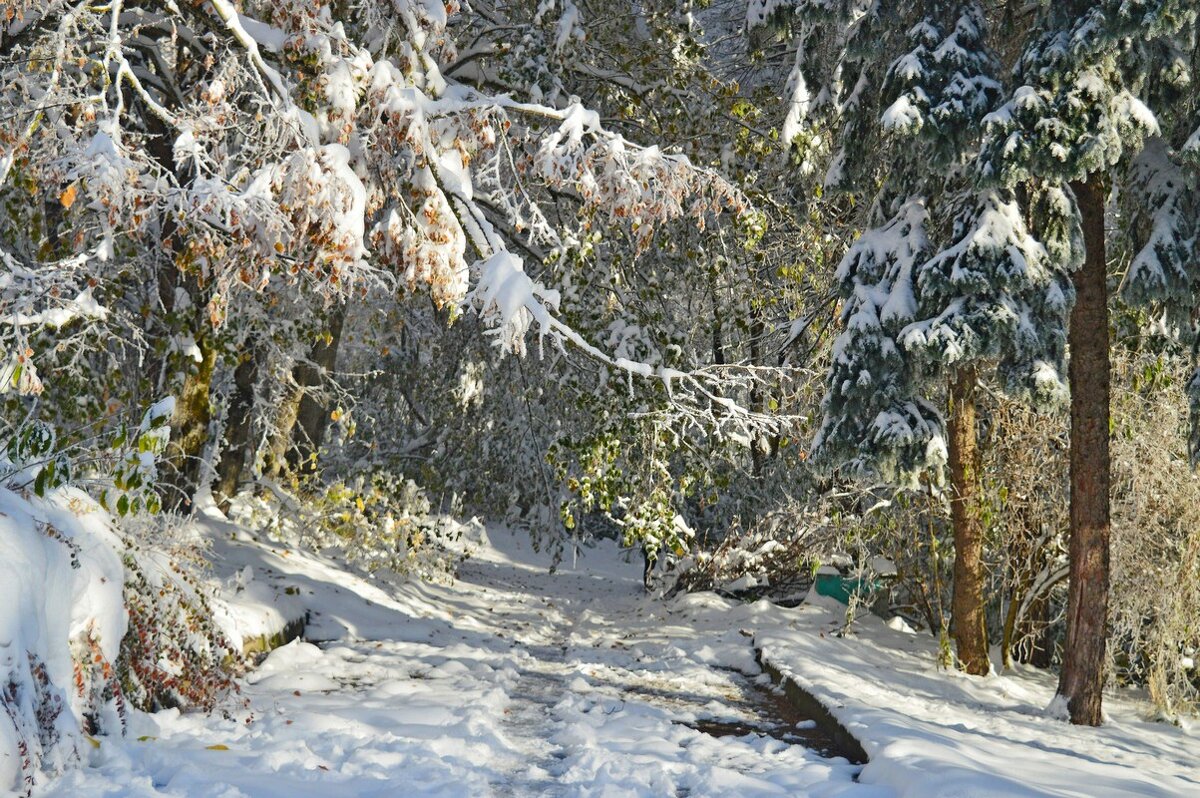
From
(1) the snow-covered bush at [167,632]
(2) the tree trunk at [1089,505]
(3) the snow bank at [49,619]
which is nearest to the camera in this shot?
(3) the snow bank at [49,619]

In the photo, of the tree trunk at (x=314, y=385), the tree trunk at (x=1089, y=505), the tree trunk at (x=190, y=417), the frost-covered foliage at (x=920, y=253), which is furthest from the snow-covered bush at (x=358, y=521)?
the tree trunk at (x=1089, y=505)

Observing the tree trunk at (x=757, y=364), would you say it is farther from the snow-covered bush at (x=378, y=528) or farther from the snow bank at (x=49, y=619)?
the snow bank at (x=49, y=619)

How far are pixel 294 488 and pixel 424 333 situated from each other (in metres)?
7.97

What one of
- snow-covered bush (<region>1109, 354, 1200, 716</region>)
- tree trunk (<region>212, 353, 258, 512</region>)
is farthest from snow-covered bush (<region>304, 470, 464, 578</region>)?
snow-covered bush (<region>1109, 354, 1200, 716</region>)

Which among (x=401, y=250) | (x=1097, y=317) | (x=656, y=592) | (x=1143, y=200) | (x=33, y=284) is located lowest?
(x=656, y=592)

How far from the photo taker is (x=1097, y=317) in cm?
984

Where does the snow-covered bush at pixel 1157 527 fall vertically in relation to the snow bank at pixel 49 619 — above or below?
above

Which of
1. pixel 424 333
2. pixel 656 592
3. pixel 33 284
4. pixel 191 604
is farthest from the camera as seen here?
pixel 424 333

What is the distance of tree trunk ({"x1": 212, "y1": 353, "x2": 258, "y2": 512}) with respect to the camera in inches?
545

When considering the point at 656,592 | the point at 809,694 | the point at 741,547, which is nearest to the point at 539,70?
the point at 809,694

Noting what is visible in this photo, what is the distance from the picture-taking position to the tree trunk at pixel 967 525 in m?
11.3

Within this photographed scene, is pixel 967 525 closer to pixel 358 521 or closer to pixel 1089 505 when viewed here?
pixel 1089 505

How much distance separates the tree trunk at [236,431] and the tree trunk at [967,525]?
8343 millimetres

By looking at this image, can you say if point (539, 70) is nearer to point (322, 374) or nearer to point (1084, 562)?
point (322, 374)
